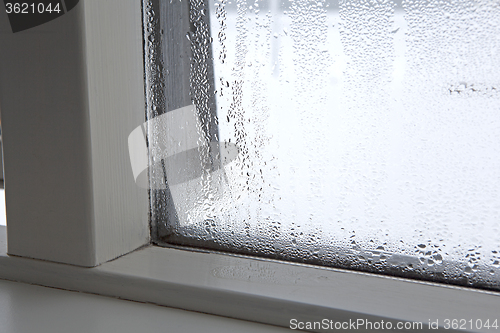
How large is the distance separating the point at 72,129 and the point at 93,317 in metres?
0.21

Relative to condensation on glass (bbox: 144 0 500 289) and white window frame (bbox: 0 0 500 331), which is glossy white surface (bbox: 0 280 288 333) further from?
condensation on glass (bbox: 144 0 500 289)

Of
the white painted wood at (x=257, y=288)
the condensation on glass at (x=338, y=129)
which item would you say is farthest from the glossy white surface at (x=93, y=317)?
the condensation on glass at (x=338, y=129)

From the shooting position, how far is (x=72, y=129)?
500 millimetres

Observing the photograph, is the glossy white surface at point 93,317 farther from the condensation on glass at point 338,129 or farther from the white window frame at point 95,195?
the condensation on glass at point 338,129

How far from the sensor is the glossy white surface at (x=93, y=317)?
43 centimetres

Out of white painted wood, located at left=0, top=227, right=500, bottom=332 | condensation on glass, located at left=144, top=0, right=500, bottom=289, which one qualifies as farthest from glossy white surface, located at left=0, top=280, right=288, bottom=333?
condensation on glass, located at left=144, top=0, right=500, bottom=289

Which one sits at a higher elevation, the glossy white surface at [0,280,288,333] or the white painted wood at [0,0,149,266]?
the white painted wood at [0,0,149,266]

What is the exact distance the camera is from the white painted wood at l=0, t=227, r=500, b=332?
409mm

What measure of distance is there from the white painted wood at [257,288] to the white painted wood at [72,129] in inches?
1.1

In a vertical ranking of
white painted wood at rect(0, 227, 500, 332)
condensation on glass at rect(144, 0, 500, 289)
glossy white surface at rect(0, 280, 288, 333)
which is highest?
condensation on glass at rect(144, 0, 500, 289)

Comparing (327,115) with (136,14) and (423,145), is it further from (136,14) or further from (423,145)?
(136,14)

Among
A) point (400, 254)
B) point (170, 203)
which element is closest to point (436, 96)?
point (400, 254)

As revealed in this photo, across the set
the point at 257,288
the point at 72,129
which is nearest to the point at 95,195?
the point at 72,129

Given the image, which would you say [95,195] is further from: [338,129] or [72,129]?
[338,129]
